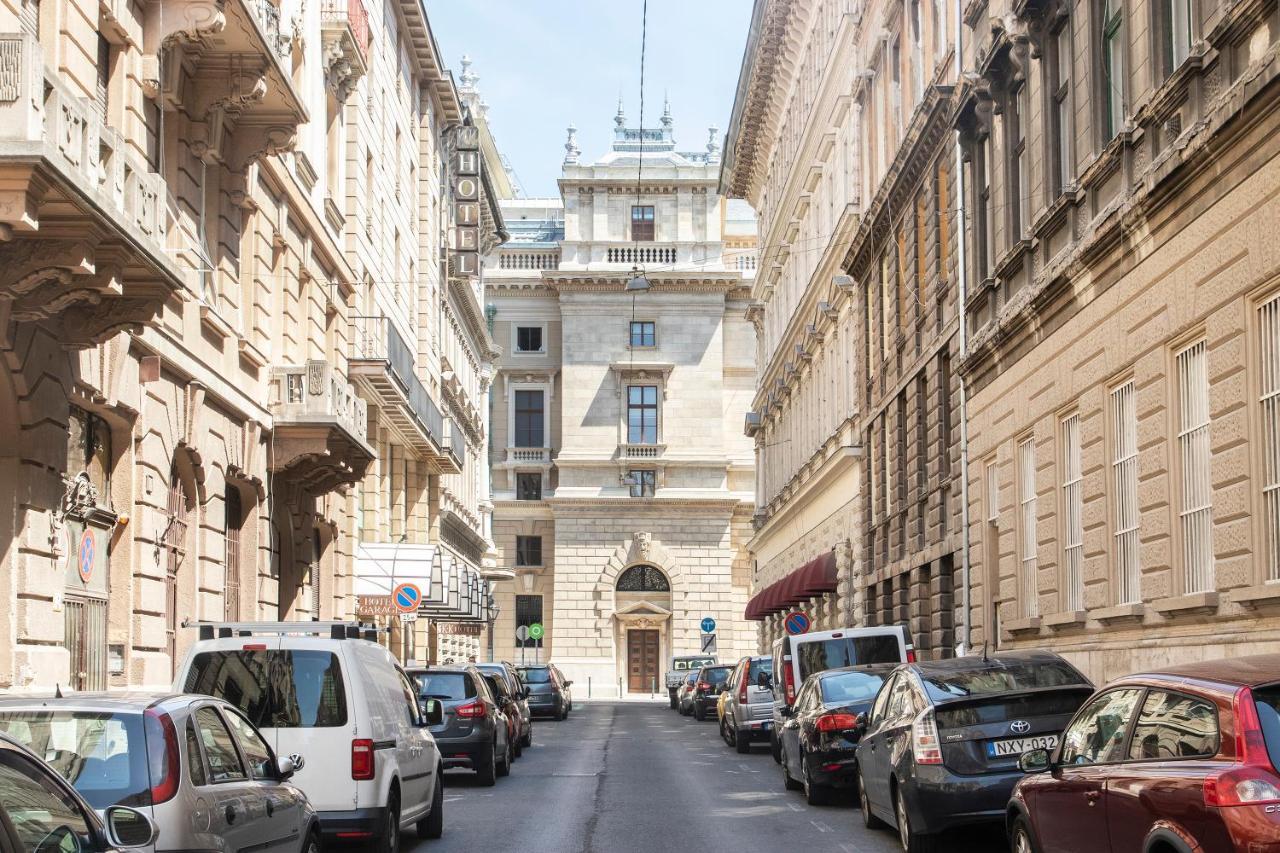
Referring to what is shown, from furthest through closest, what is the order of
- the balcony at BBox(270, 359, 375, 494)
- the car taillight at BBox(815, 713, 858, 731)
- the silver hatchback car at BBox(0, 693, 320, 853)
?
the balcony at BBox(270, 359, 375, 494) < the car taillight at BBox(815, 713, 858, 731) < the silver hatchback car at BBox(0, 693, 320, 853)

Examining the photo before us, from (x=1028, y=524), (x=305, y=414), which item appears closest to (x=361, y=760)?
(x=1028, y=524)

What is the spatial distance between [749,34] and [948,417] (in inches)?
1250

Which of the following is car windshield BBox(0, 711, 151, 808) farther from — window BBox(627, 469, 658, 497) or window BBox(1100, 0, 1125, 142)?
window BBox(627, 469, 658, 497)

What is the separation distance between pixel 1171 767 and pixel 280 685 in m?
7.33

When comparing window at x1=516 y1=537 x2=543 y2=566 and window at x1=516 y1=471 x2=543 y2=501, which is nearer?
window at x1=516 y1=537 x2=543 y2=566

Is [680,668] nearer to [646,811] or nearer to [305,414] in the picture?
[305,414]

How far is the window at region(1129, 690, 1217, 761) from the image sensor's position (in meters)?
8.65

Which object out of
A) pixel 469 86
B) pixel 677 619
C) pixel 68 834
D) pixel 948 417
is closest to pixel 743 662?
pixel 948 417

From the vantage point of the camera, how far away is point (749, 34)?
60812 mm

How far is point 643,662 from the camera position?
7994cm

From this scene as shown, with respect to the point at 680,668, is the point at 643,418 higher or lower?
higher

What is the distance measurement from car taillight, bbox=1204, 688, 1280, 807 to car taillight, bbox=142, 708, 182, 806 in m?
4.83

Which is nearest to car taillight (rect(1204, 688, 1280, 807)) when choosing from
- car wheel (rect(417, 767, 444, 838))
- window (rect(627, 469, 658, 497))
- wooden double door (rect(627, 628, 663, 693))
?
car wheel (rect(417, 767, 444, 838))

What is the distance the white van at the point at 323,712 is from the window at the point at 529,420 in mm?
68398
